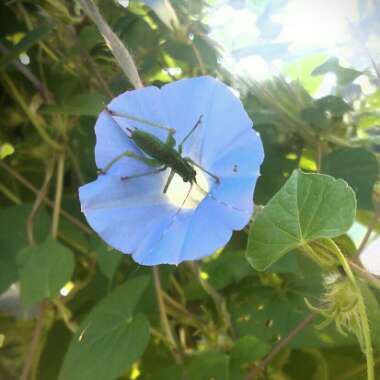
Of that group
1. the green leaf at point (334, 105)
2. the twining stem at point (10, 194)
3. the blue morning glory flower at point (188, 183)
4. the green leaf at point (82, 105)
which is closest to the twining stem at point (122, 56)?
the blue morning glory flower at point (188, 183)

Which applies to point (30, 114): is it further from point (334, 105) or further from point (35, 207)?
point (334, 105)

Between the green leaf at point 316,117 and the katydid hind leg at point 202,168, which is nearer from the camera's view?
the katydid hind leg at point 202,168

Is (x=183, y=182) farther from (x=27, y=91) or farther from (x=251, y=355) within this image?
(x=27, y=91)

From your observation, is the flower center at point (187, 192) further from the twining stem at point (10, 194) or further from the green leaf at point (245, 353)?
the twining stem at point (10, 194)

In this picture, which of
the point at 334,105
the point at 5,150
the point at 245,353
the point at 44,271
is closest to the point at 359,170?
the point at 334,105

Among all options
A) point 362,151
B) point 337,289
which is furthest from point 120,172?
point 362,151
